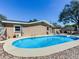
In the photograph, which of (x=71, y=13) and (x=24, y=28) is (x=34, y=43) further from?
(x=71, y=13)

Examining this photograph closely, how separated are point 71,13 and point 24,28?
61.3 ft

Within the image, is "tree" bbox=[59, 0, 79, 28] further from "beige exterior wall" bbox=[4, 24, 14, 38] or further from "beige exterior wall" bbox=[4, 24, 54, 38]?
"beige exterior wall" bbox=[4, 24, 14, 38]

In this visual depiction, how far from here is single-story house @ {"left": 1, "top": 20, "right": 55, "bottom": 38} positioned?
15986 millimetres

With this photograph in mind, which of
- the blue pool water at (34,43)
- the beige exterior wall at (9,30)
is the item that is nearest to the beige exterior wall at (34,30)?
the beige exterior wall at (9,30)

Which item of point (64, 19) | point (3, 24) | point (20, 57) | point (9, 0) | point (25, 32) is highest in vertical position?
point (9, 0)

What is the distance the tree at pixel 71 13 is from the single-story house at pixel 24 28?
9789mm

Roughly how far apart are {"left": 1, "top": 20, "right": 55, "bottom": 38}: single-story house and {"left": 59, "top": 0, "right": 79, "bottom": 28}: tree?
9.79 meters

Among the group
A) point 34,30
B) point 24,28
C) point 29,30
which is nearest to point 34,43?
point 24,28

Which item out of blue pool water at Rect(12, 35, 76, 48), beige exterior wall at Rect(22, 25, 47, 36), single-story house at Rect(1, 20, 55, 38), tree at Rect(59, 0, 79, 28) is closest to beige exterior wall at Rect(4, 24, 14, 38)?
single-story house at Rect(1, 20, 55, 38)

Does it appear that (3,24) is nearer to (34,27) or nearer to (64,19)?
(34,27)

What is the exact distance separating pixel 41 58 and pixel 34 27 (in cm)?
1549

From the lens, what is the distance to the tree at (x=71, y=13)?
28.6 m

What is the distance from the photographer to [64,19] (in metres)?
31.6

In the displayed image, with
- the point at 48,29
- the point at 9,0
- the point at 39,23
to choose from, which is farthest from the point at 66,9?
the point at 9,0
